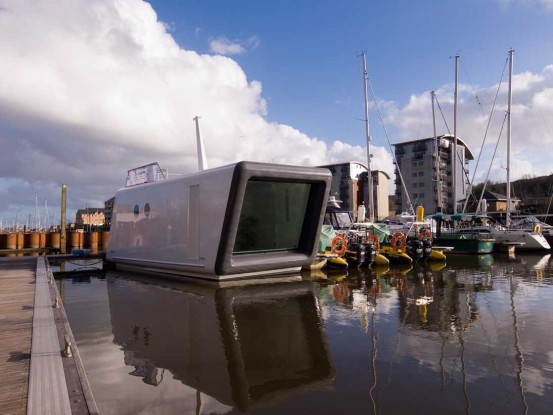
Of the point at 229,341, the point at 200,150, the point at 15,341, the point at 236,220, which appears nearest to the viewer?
the point at 15,341

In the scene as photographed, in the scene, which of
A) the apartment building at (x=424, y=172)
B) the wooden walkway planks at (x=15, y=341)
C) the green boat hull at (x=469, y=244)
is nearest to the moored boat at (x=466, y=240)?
the green boat hull at (x=469, y=244)

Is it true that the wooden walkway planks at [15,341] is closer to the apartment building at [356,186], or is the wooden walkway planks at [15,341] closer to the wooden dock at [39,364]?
the wooden dock at [39,364]

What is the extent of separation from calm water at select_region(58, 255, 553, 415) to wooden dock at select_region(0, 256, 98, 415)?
528 millimetres

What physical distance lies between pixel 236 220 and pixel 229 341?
19.4ft

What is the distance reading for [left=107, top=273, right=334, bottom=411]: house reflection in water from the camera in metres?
5.64

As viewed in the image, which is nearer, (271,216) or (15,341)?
(15,341)

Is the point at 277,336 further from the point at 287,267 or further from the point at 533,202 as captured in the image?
the point at 533,202

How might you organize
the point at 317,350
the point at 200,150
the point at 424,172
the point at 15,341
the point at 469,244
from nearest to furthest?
1. the point at 15,341
2. the point at 317,350
3. the point at 200,150
4. the point at 469,244
5. the point at 424,172

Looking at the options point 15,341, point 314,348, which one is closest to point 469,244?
point 314,348

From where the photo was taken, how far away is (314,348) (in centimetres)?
720

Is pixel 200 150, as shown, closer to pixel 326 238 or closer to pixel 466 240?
pixel 326 238

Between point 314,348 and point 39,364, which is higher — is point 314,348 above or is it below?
below

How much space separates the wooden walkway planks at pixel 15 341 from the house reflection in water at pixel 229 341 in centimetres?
143

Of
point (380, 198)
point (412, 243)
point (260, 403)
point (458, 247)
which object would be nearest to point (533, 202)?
point (380, 198)
